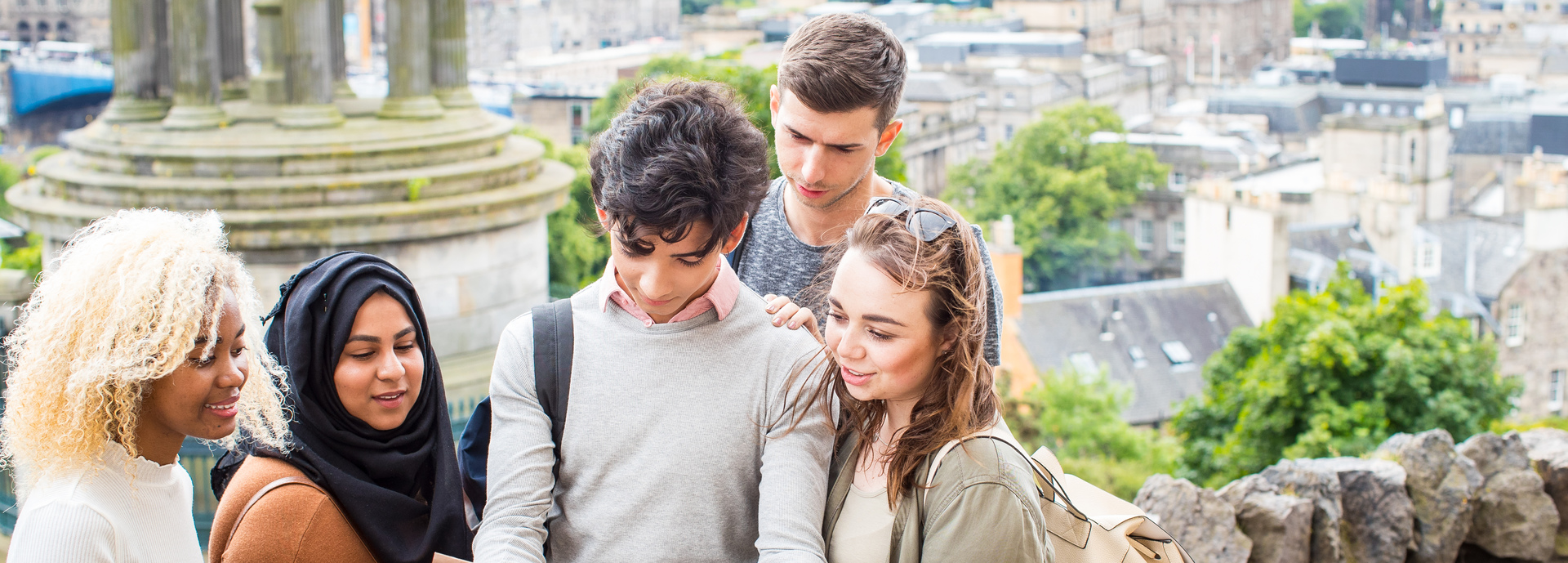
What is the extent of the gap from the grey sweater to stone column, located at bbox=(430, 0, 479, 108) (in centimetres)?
952

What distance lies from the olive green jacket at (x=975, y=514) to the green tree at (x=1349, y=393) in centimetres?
1835

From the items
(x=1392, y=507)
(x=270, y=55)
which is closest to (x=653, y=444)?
(x=1392, y=507)

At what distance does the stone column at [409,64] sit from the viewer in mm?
12281

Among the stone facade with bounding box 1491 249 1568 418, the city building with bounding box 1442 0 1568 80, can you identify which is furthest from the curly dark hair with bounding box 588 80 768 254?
the city building with bounding box 1442 0 1568 80

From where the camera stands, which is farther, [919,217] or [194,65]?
[194,65]

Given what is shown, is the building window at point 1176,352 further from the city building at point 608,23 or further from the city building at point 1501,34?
the city building at point 608,23

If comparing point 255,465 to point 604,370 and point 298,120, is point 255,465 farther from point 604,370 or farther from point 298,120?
point 298,120

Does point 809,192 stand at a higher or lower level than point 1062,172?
higher

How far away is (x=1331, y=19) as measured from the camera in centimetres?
15875

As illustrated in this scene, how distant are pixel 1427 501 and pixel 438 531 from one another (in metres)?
5.07

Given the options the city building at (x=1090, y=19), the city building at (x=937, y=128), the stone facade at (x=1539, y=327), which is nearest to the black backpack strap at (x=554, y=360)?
the stone facade at (x=1539, y=327)

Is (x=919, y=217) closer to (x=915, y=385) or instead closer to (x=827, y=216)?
(x=915, y=385)

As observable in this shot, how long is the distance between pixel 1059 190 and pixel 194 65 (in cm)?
5690

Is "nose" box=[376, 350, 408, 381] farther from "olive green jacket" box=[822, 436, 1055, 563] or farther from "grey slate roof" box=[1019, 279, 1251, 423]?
"grey slate roof" box=[1019, 279, 1251, 423]
